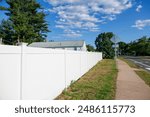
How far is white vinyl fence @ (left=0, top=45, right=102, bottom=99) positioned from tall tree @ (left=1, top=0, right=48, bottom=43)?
3817cm

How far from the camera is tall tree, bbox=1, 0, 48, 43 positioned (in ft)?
149

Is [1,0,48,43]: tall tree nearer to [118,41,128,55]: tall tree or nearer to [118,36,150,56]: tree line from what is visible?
[118,36,150,56]: tree line

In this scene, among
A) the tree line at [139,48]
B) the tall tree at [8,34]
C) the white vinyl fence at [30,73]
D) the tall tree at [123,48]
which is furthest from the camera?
the tall tree at [123,48]

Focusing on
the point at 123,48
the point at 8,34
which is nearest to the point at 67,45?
the point at 8,34

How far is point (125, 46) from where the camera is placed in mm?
156000

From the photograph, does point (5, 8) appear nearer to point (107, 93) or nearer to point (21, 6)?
point (21, 6)

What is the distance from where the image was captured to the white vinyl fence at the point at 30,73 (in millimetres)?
4656

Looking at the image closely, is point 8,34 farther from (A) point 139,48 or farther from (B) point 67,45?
(A) point 139,48

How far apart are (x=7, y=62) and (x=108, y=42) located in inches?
2471

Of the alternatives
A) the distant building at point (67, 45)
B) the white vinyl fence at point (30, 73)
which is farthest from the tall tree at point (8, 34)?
the white vinyl fence at point (30, 73)

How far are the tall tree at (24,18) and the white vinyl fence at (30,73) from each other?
38.2m

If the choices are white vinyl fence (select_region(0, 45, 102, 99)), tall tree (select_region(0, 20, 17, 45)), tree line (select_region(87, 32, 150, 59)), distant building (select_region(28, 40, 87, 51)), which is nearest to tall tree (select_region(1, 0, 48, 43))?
tall tree (select_region(0, 20, 17, 45))

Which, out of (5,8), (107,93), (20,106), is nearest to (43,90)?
(20,106)

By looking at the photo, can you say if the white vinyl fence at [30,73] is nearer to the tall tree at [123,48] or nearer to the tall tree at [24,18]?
the tall tree at [24,18]
